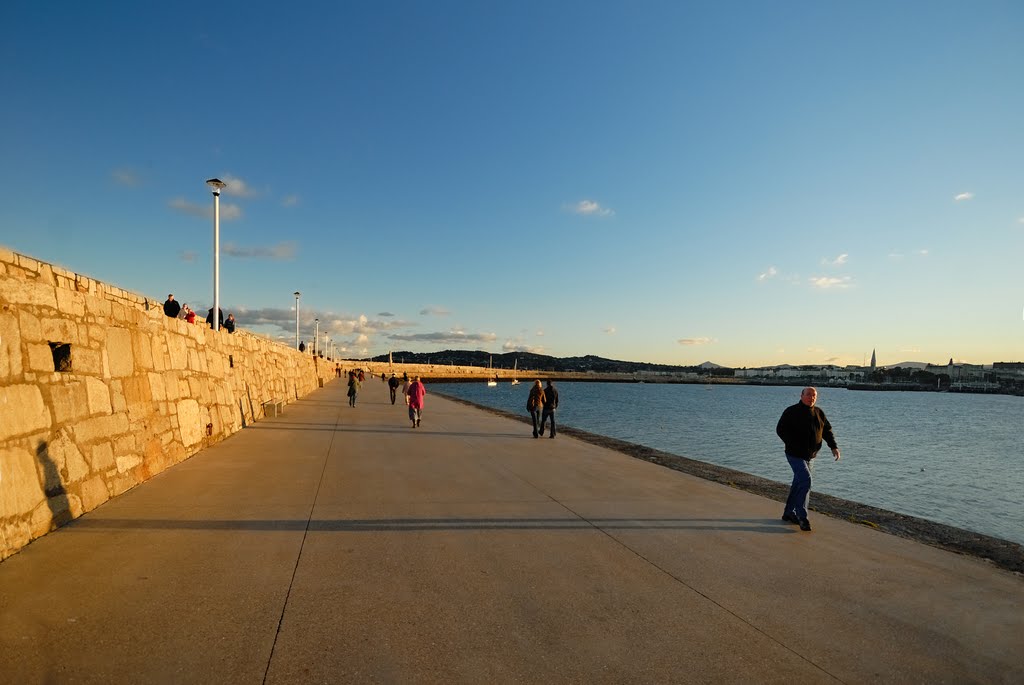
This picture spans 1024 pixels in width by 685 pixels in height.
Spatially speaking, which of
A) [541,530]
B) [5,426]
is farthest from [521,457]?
[5,426]

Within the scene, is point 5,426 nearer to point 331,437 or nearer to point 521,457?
point 521,457

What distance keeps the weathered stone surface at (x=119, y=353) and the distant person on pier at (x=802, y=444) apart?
8.85m

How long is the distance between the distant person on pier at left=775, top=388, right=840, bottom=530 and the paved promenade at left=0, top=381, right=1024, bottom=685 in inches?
12.0

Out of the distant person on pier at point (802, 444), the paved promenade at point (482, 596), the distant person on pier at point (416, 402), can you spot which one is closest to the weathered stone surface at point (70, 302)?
the paved promenade at point (482, 596)

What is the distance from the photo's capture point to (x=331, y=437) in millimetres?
15289

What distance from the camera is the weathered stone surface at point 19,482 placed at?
17.1ft

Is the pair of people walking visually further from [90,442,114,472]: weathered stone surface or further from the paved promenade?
[90,442,114,472]: weathered stone surface

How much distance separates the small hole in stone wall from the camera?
6.59 meters

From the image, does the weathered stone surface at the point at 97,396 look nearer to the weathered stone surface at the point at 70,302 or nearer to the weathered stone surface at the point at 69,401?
the weathered stone surface at the point at 69,401

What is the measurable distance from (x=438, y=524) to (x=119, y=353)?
5.38 meters

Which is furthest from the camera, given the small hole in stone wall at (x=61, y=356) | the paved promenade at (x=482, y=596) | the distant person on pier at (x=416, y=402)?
the distant person on pier at (x=416, y=402)

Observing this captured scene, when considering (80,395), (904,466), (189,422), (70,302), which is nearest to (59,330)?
(70,302)

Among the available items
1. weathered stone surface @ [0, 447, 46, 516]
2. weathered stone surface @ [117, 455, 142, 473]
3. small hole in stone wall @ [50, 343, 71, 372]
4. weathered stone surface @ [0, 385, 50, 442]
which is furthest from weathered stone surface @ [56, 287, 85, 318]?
weathered stone surface @ [117, 455, 142, 473]

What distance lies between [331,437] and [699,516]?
10543 mm
